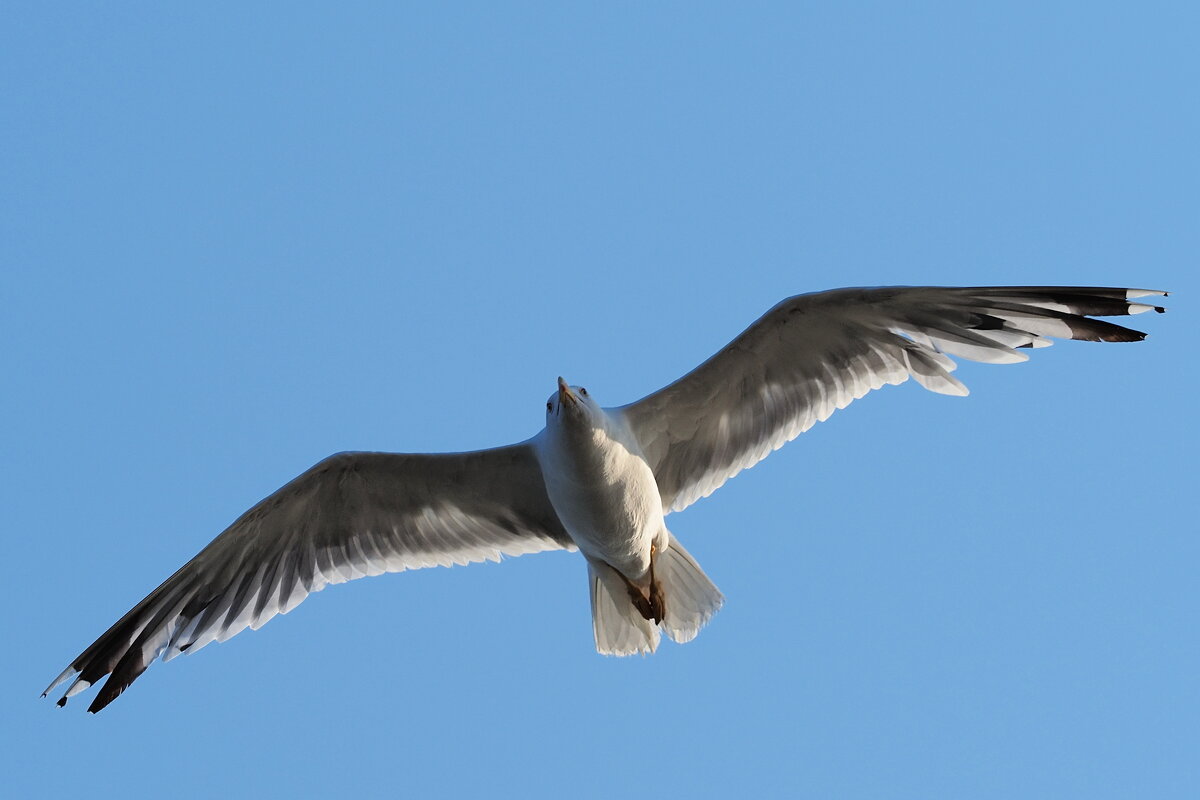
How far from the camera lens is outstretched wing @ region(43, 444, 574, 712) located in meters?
8.20

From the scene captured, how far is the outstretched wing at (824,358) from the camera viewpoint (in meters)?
7.72

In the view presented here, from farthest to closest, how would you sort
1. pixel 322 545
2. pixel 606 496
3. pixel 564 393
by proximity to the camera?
pixel 322 545 → pixel 606 496 → pixel 564 393

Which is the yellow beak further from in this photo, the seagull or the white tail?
the white tail

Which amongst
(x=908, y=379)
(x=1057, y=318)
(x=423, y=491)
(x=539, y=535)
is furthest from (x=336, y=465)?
(x=1057, y=318)

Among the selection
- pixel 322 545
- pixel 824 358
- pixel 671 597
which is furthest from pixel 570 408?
pixel 322 545

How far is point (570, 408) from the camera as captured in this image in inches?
281

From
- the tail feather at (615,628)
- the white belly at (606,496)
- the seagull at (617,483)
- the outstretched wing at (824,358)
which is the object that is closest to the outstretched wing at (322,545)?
the seagull at (617,483)

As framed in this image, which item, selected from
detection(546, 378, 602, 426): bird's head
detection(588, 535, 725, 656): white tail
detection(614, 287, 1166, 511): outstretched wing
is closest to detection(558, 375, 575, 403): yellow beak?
detection(546, 378, 602, 426): bird's head

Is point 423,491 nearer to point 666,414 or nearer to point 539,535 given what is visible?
point 539,535

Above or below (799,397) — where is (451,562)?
below

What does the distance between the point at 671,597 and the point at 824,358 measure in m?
1.61

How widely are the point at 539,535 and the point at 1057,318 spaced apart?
10.5ft

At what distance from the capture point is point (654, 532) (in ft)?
25.2

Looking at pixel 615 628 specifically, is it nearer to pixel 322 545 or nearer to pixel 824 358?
pixel 322 545
